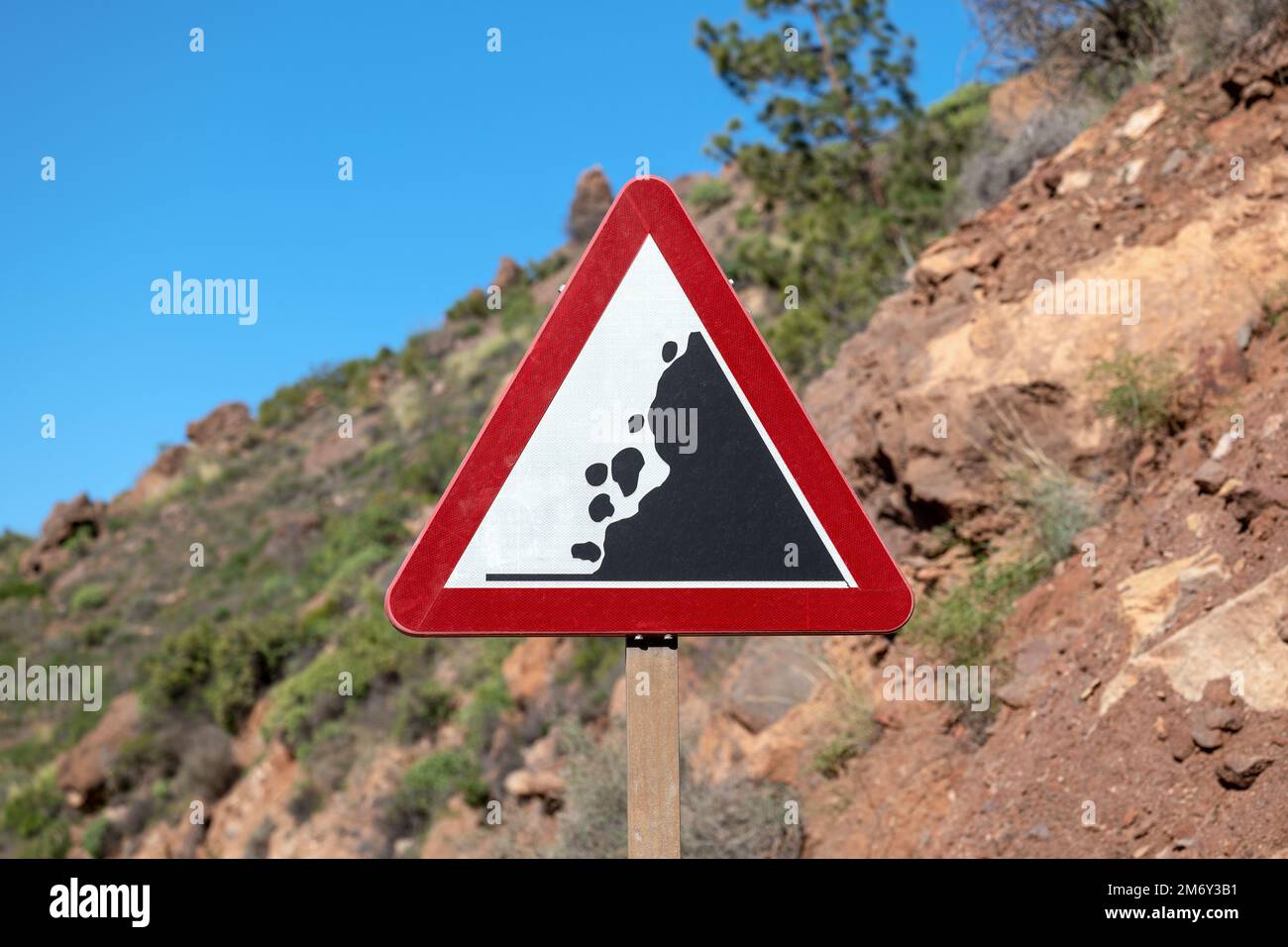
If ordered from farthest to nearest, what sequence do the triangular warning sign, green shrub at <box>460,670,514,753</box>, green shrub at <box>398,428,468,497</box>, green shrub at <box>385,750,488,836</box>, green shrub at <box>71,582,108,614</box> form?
1. green shrub at <box>71,582,108,614</box>
2. green shrub at <box>398,428,468,497</box>
3. green shrub at <box>460,670,514,753</box>
4. green shrub at <box>385,750,488,836</box>
5. the triangular warning sign

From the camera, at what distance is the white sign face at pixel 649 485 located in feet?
7.80

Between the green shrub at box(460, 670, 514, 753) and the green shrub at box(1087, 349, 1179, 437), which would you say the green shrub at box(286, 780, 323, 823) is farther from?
the green shrub at box(1087, 349, 1179, 437)

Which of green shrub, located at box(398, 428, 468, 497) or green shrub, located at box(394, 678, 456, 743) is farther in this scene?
green shrub, located at box(398, 428, 468, 497)

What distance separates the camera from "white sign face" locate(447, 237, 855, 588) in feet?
7.80

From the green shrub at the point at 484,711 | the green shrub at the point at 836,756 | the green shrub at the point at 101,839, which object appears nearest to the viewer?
the green shrub at the point at 836,756

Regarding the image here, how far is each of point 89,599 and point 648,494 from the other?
1136 inches

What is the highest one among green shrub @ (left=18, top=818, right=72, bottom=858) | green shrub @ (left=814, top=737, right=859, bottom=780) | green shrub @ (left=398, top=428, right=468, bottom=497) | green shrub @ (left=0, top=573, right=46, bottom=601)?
green shrub @ (left=398, top=428, right=468, bottom=497)

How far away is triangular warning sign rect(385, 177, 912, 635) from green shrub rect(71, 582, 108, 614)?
2843cm

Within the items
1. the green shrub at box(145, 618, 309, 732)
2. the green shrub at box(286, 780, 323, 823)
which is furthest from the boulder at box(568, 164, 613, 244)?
the green shrub at box(286, 780, 323, 823)

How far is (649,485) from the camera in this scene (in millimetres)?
2383

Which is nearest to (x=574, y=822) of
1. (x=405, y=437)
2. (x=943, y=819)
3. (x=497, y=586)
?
(x=943, y=819)

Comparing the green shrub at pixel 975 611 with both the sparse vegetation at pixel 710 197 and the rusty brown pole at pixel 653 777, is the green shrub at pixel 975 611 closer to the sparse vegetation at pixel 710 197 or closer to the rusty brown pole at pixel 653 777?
the rusty brown pole at pixel 653 777

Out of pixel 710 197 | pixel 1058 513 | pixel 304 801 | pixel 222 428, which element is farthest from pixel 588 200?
pixel 1058 513

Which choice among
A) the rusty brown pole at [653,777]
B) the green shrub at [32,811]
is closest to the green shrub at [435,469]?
the green shrub at [32,811]
